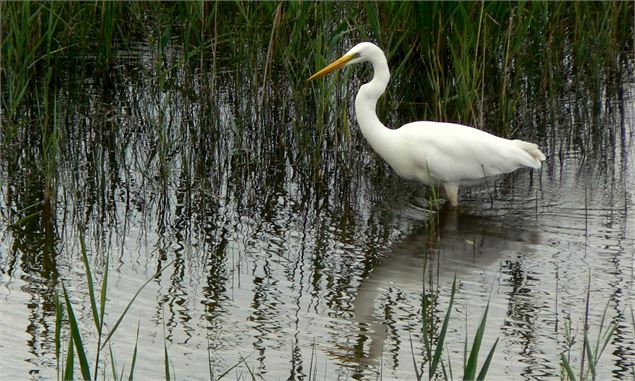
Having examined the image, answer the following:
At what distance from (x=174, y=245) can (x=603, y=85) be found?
14.0 feet

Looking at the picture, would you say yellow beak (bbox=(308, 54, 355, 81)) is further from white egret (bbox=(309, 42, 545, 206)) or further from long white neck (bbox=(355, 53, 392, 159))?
long white neck (bbox=(355, 53, 392, 159))

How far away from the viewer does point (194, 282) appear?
4.80 meters

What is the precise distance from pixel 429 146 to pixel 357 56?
2.08 ft

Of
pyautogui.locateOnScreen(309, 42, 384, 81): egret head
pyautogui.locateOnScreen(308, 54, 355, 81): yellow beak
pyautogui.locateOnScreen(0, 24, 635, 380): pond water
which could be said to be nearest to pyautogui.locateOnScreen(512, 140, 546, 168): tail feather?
pyautogui.locateOnScreen(0, 24, 635, 380): pond water

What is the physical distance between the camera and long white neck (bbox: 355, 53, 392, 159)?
5887mm

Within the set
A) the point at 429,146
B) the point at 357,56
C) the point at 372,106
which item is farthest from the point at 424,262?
the point at 357,56

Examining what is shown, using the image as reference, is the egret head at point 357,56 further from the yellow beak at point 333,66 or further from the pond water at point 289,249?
the pond water at point 289,249

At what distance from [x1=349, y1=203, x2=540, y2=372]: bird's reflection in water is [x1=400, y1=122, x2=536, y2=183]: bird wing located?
26 cm

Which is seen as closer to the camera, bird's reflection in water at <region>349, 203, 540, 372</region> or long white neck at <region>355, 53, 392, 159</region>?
bird's reflection in water at <region>349, 203, 540, 372</region>

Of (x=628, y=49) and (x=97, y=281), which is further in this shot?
(x=628, y=49)

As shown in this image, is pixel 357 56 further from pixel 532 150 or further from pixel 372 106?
pixel 532 150

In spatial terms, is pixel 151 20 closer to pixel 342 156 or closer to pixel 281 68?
pixel 281 68

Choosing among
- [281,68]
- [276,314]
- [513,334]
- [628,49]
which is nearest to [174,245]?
[276,314]

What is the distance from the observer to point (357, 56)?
19.3 feet
